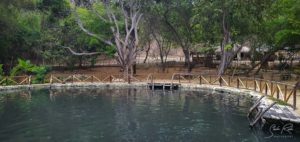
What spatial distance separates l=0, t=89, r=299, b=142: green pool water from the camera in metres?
17.7

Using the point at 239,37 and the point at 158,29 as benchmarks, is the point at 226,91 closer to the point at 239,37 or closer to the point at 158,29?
the point at 239,37

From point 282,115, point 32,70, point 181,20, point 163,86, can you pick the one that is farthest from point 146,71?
point 282,115

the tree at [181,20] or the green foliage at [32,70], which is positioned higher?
the tree at [181,20]

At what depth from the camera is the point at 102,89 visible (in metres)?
35.0

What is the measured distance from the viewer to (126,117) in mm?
22359

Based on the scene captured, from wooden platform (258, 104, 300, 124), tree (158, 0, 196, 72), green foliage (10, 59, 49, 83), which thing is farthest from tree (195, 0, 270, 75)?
wooden platform (258, 104, 300, 124)

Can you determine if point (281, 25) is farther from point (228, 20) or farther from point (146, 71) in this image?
point (146, 71)

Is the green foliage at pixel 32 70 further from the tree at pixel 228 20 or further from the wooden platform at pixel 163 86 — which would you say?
the tree at pixel 228 20

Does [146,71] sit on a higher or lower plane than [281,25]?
lower

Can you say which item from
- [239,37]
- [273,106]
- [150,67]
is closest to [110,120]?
[273,106]

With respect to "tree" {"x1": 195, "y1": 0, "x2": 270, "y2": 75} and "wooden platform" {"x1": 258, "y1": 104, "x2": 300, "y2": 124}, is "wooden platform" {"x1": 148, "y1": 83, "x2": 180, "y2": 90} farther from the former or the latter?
"wooden platform" {"x1": 258, "y1": 104, "x2": 300, "y2": 124}

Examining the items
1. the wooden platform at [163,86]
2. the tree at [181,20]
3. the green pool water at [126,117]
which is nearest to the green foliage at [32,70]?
the green pool water at [126,117]

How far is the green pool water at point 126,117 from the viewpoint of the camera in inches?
696

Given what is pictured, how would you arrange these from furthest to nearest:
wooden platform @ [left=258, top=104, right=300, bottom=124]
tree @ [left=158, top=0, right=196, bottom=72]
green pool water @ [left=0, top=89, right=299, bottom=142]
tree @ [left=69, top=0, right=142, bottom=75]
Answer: tree @ [left=158, top=0, right=196, bottom=72], tree @ [left=69, top=0, right=142, bottom=75], green pool water @ [left=0, top=89, right=299, bottom=142], wooden platform @ [left=258, top=104, right=300, bottom=124]
